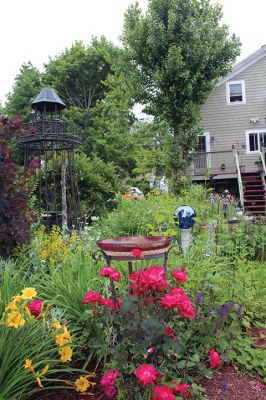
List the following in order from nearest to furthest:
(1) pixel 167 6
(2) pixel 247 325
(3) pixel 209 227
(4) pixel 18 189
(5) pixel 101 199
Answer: (2) pixel 247 325, (4) pixel 18 189, (3) pixel 209 227, (5) pixel 101 199, (1) pixel 167 6

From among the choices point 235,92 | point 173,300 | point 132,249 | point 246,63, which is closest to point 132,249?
point 132,249

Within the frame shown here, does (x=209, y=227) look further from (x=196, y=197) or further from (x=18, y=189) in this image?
(x=196, y=197)

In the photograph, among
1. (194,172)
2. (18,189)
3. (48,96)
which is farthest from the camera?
(194,172)

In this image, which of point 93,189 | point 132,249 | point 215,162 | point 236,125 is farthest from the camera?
point 236,125

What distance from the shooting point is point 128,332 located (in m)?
1.87

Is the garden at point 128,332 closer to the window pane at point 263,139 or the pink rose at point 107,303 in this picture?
the pink rose at point 107,303

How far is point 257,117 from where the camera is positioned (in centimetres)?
1722

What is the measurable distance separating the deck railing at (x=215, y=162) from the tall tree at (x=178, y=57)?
1746 mm

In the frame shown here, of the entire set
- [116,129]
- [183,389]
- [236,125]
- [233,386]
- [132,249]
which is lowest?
[233,386]

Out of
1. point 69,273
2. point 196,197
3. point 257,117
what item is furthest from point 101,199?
point 257,117

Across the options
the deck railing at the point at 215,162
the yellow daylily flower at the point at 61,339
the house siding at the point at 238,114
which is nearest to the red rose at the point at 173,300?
the yellow daylily flower at the point at 61,339

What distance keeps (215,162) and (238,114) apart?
2544 mm

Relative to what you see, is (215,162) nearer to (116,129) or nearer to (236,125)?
(236,125)

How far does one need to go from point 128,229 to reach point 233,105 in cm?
1354
